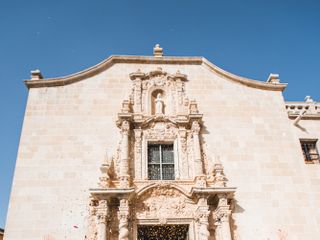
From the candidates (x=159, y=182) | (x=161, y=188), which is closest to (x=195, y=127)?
(x=159, y=182)

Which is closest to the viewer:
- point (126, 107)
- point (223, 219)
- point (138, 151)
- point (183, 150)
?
point (223, 219)

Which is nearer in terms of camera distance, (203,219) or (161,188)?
(203,219)

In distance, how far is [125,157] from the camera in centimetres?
1106

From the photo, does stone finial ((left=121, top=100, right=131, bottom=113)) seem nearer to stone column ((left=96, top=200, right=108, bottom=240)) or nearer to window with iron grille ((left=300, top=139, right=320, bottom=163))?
stone column ((left=96, top=200, right=108, bottom=240))

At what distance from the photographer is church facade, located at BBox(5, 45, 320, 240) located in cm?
1023

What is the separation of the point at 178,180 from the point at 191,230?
1.61 metres

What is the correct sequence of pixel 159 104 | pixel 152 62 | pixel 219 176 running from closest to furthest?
pixel 219 176
pixel 159 104
pixel 152 62

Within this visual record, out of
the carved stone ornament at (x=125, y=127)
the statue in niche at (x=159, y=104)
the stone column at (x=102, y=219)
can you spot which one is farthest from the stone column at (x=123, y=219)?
the statue in niche at (x=159, y=104)

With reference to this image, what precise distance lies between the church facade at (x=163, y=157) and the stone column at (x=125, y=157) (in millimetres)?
49

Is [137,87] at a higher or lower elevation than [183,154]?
higher

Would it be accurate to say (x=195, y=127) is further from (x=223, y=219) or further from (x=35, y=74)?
(x=35, y=74)

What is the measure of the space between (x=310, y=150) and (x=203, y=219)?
547 centimetres

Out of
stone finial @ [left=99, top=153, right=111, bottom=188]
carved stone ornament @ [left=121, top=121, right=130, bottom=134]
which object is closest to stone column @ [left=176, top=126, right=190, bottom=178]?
carved stone ornament @ [left=121, top=121, right=130, bottom=134]

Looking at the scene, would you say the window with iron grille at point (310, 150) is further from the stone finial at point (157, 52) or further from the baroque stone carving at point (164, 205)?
the stone finial at point (157, 52)
